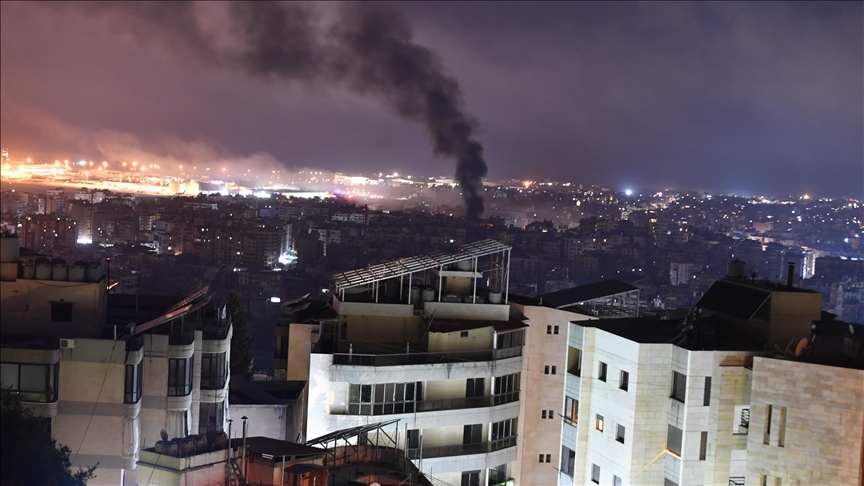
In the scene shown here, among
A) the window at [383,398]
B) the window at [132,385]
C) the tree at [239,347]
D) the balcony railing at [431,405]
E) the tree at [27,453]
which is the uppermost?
the window at [132,385]

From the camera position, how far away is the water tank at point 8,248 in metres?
5.42

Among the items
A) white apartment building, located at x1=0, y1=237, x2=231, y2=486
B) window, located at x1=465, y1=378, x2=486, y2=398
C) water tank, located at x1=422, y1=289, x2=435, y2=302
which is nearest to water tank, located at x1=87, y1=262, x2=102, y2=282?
white apartment building, located at x1=0, y1=237, x2=231, y2=486

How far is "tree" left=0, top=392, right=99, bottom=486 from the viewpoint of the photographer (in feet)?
14.1

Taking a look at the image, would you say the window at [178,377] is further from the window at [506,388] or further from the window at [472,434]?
the window at [506,388]

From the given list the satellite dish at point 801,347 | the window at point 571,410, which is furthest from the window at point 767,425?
the window at point 571,410

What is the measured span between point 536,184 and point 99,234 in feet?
64.4

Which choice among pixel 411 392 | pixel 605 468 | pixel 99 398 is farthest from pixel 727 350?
pixel 99 398

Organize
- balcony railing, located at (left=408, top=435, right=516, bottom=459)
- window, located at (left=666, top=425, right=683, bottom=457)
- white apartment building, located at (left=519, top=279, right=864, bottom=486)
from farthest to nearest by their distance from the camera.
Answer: balcony railing, located at (left=408, top=435, right=516, bottom=459), window, located at (left=666, top=425, right=683, bottom=457), white apartment building, located at (left=519, top=279, right=864, bottom=486)

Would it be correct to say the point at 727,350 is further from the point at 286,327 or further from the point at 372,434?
the point at 286,327

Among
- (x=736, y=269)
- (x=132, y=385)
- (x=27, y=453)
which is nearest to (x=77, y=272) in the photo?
(x=132, y=385)

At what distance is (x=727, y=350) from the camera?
559 centimetres

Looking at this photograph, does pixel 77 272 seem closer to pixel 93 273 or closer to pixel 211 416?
pixel 93 273

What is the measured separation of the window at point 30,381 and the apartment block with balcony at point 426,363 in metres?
2.35

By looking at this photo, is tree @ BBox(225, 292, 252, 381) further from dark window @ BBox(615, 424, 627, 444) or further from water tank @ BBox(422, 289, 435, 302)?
dark window @ BBox(615, 424, 627, 444)
